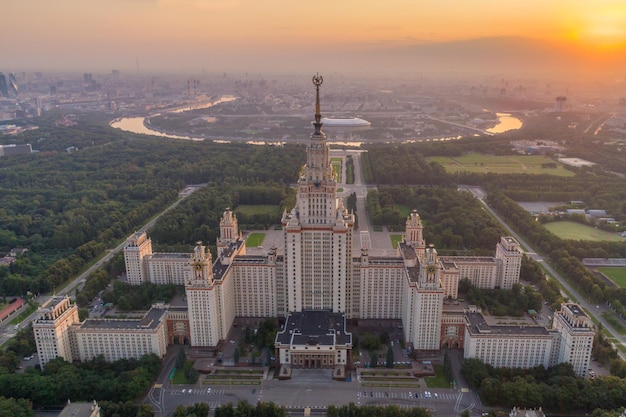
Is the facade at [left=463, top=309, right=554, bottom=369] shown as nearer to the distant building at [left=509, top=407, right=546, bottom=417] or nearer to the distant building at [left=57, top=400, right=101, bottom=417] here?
the distant building at [left=509, top=407, right=546, bottom=417]

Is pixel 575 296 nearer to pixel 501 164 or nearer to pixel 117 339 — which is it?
pixel 117 339

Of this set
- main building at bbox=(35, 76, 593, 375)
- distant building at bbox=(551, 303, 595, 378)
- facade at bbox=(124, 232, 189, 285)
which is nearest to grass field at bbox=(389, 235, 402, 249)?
main building at bbox=(35, 76, 593, 375)

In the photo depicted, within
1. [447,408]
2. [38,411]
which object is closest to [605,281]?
[447,408]

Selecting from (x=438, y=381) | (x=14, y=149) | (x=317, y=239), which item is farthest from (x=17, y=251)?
(x=14, y=149)

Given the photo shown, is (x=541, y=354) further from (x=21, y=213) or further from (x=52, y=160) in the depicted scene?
(x=52, y=160)

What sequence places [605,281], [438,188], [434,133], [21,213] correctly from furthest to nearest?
[434,133] → [438,188] → [21,213] → [605,281]

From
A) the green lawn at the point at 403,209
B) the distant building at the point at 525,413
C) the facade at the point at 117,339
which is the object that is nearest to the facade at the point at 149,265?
the facade at the point at 117,339
